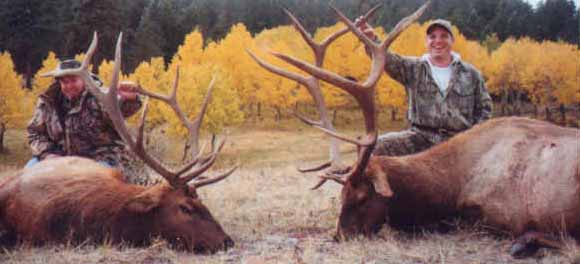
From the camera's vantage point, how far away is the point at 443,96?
6.21m

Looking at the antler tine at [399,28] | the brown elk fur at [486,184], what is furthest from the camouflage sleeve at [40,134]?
the antler tine at [399,28]

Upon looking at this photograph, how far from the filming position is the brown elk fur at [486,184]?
4309 millimetres

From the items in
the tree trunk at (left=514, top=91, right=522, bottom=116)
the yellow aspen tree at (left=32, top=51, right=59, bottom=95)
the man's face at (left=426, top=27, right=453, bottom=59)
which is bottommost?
the tree trunk at (left=514, top=91, right=522, bottom=116)

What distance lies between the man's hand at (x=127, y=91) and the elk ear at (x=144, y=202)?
1.73 metres

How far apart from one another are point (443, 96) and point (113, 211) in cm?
350

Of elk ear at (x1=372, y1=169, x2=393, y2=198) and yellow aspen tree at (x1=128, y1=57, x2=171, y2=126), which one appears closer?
elk ear at (x1=372, y1=169, x2=393, y2=198)

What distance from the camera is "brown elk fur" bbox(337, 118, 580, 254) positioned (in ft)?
14.1

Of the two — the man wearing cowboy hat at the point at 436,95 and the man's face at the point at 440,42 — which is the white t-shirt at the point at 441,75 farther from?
the man's face at the point at 440,42

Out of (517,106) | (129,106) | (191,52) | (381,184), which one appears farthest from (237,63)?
(381,184)

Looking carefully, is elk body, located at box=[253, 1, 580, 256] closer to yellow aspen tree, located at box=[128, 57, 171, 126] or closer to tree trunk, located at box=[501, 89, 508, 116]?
yellow aspen tree, located at box=[128, 57, 171, 126]

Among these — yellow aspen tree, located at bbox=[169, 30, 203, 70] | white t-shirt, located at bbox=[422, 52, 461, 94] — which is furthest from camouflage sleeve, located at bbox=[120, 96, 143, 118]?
yellow aspen tree, located at bbox=[169, 30, 203, 70]

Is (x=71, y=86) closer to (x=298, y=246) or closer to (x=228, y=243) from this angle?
(x=228, y=243)

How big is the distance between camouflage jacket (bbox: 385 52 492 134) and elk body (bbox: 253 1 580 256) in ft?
2.82

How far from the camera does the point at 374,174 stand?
15.8 feet
